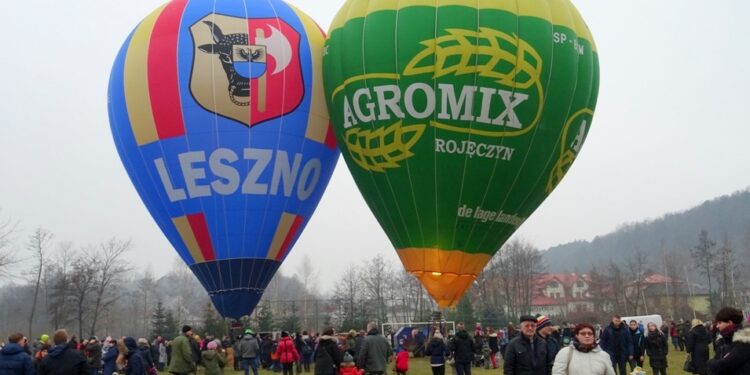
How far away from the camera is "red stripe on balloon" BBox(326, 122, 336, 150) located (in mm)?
18516

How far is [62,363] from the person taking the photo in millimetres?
7875

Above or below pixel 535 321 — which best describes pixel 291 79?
above

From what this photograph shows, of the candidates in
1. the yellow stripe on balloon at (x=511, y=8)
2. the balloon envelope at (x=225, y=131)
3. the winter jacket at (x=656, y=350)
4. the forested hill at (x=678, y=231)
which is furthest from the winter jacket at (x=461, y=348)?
the forested hill at (x=678, y=231)

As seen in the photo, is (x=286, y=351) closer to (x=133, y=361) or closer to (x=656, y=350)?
(x=133, y=361)

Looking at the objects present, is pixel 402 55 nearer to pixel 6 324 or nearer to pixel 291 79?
pixel 291 79

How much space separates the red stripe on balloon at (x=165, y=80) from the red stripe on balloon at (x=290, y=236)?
11.2 feet

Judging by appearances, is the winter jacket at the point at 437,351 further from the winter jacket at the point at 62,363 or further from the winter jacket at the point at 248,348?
the winter jacket at the point at 62,363

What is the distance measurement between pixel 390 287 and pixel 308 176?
45624mm

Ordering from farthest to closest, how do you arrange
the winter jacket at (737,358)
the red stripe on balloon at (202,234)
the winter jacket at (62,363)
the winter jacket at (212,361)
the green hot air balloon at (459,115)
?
the red stripe on balloon at (202,234), the green hot air balloon at (459,115), the winter jacket at (212,361), the winter jacket at (62,363), the winter jacket at (737,358)

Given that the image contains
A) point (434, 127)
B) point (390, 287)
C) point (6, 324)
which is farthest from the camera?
point (6, 324)

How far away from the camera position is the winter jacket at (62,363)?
25.8 feet

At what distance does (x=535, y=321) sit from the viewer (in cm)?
673

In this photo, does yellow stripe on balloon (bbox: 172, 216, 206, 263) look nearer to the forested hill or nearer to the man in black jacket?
the man in black jacket

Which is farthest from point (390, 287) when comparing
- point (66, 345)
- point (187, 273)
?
point (66, 345)
